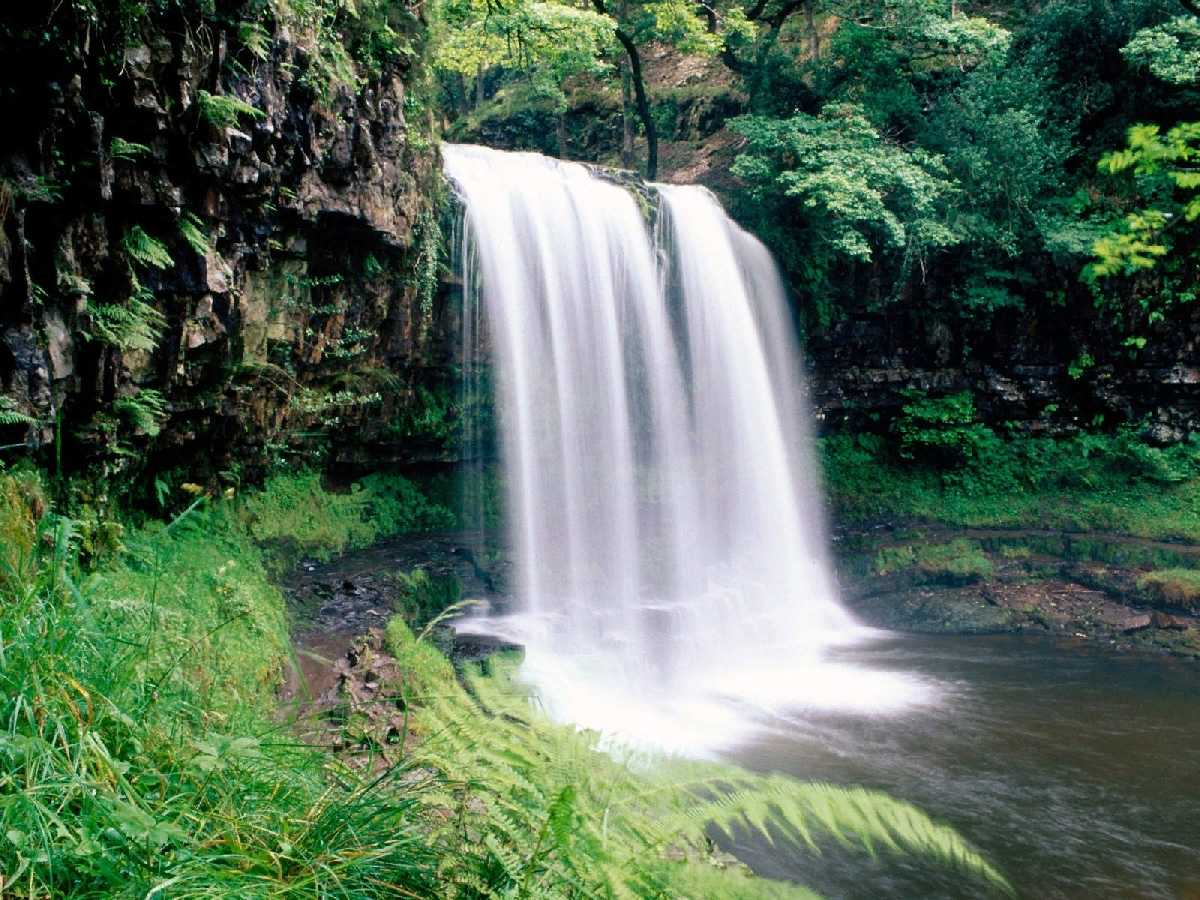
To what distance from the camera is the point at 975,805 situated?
25.5 ft

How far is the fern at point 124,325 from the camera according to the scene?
18.7 feet

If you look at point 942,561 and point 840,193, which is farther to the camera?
point 942,561

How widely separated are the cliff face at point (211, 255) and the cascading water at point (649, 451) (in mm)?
1509

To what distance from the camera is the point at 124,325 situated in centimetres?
592

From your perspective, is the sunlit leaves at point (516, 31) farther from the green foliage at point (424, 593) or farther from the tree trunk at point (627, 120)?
the green foliage at point (424, 593)

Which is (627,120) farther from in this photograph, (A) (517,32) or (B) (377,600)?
(B) (377,600)

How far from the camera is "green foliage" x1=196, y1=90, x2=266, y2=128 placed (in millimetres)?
5902

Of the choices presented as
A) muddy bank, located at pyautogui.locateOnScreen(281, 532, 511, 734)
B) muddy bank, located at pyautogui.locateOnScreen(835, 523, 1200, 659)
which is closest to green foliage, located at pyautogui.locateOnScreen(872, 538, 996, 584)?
muddy bank, located at pyautogui.locateOnScreen(835, 523, 1200, 659)

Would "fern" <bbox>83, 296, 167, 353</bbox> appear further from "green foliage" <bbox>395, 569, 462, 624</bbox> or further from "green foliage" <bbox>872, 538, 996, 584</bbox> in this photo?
"green foliage" <bbox>872, 538, 996, 584</bbox>

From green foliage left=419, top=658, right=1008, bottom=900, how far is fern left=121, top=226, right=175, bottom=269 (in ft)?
15.4

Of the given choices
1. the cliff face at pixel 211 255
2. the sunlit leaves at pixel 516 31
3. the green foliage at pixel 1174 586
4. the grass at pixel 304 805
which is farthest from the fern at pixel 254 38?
the green foliage at pixel 1174 586

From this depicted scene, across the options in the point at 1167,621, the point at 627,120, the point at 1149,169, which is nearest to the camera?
the point at 1149,169

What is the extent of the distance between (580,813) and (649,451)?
11445 mm

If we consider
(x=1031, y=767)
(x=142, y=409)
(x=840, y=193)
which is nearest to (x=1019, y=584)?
(x=1031, y=767)
